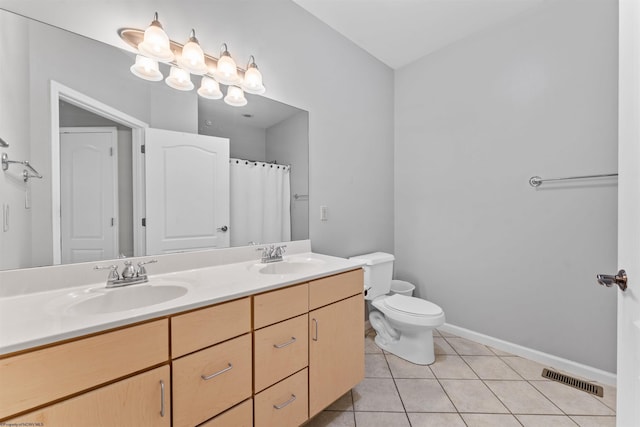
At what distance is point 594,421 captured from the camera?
1334 millimetres

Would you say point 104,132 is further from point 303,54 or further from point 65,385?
point 303,54

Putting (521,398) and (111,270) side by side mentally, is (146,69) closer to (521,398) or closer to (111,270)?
(111,270)

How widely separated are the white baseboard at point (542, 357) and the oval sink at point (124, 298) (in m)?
2.27

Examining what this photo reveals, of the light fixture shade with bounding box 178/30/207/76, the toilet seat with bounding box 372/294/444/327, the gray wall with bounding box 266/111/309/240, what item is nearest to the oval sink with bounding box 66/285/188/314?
the gray wall with bounding box 266/111/309/240

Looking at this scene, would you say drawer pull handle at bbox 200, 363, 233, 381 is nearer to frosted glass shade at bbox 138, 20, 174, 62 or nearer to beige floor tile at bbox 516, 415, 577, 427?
frosted glass shade at bbox 138, 20, 174, 62

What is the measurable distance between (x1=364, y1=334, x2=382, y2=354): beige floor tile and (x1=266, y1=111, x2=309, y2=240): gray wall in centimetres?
106

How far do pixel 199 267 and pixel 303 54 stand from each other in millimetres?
1626

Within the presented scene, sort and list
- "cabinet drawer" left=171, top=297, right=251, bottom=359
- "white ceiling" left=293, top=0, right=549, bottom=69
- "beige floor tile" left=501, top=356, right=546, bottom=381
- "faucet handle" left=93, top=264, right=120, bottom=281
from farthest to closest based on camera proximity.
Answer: "white ceiling" left=293, top=0, right=549, bottom=69 < "beige floor tile" left=501, top=356, right=546, bottom=381 < "faucet handle" left=93, top=264, right=120, bottom=281 < "cabinet drawer" left=171, top=297, right=251, bottom=359

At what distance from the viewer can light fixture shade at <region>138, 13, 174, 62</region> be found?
1191 millimetres

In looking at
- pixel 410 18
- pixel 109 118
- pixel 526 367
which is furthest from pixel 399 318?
pixel 410 18

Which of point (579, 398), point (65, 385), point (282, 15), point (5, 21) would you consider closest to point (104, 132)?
point (5, 21)

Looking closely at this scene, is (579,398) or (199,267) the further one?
(579,398)

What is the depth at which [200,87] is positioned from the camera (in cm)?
143

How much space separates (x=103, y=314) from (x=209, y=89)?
48.3 inches
